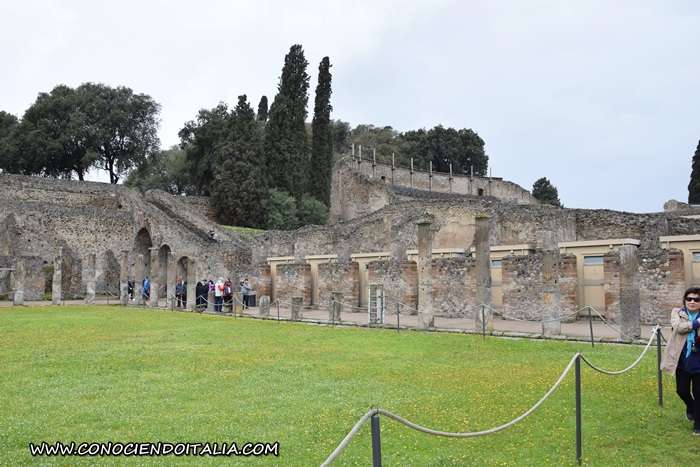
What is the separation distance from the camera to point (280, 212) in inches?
1613

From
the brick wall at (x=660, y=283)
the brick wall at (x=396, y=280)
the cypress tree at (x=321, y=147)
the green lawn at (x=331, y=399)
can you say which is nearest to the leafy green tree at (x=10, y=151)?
the cypress tree at (x=321, y=147)

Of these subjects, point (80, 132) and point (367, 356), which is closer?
point (367, 356)

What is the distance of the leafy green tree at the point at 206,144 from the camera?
47.5 m

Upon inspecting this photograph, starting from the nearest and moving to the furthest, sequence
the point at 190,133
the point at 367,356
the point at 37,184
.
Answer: the point at 367,356 < the point at 37,184 < the point at 190,133

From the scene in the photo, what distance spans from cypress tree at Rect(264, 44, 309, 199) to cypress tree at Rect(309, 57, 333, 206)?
3.81ft

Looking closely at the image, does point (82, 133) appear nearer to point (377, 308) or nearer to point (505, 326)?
point (377, 308)

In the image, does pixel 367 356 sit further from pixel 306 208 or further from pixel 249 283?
pixel 306 208

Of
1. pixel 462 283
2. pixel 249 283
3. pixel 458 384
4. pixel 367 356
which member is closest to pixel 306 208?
pixel 249 283

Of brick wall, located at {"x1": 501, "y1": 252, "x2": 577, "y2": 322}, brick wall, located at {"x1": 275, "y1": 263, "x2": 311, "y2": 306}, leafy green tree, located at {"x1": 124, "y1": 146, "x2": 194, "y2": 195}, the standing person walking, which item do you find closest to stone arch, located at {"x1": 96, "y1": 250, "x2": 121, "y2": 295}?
leafy green tree, located at {"x1": 124, "y1": 146, "x2": 194, "y2": 195}

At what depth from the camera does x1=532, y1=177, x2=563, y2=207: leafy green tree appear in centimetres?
7862

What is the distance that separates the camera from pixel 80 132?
50.4 metres

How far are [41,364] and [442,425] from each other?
24.0 feet

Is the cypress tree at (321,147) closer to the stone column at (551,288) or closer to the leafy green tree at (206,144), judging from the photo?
the leafy green tree at (206,144)

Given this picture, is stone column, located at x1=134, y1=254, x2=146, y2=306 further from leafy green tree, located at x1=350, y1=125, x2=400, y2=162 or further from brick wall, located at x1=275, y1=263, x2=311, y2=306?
leafy green tree, located at x1=350, y1=125, x2=400, y2=162
